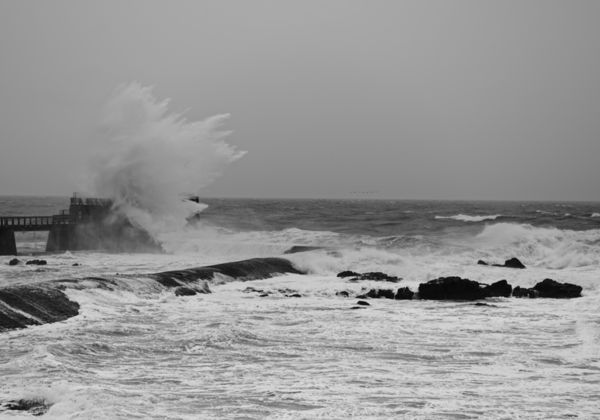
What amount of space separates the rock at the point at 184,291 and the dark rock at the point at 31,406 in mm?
11161

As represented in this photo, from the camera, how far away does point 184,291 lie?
20.1 m

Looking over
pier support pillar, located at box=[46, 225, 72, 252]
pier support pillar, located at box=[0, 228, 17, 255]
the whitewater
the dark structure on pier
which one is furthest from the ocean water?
the dark structure on pier

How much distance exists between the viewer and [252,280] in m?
25.0

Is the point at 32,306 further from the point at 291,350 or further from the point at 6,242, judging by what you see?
the point at 6,242

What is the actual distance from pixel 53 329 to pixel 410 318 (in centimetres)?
805

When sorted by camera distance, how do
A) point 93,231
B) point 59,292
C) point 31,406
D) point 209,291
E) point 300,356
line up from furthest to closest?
point 93,231, point 209,291, point 59,292, point 300,356, point 31,406

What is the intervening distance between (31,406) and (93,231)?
31117mm

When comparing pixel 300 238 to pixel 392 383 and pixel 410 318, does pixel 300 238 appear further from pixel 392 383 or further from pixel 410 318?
pixel 392 383

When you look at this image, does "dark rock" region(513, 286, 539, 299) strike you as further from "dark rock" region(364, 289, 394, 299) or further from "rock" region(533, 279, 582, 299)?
"dark rock" region(364, 289, 394, 299)

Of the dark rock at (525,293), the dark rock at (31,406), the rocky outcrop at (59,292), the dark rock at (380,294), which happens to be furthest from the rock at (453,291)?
the dark rock at (31,406)

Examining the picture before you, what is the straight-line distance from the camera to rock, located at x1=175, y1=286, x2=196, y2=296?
19833mm

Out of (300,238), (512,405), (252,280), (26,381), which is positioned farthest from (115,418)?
(300,238)

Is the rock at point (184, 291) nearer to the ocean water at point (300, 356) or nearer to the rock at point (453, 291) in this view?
the ocean water at point (300, 356)

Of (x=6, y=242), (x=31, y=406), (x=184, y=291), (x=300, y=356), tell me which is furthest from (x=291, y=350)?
(x=6, y=242)
